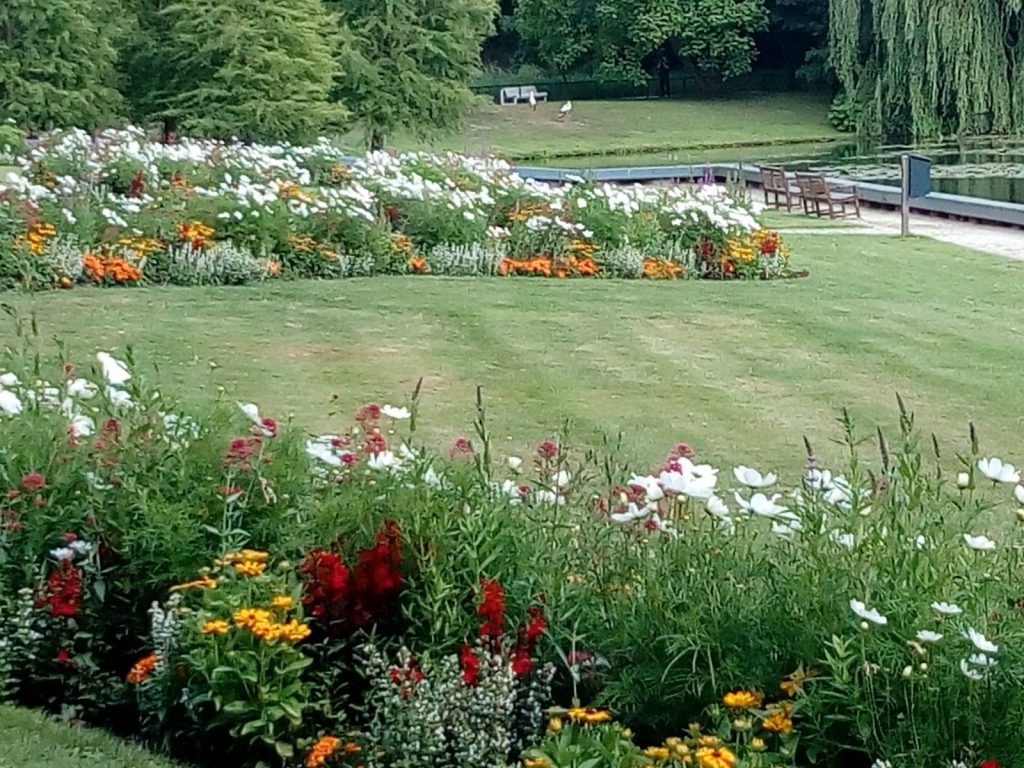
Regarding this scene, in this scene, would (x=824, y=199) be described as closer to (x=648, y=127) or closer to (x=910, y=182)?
(x=910, y=182)

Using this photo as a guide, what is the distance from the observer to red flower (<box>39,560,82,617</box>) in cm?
355

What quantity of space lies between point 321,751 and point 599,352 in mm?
6408

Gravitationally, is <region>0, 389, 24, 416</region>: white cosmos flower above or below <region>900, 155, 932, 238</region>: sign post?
above

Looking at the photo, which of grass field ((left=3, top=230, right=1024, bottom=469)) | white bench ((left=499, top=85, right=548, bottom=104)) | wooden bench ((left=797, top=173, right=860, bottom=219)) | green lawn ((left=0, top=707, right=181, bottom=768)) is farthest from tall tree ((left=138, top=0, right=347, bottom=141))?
white bench ((left=499, top=85, right=548, bottom=104))

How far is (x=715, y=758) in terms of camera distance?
2689 millimetres

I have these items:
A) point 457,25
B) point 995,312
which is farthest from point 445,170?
point 457,25

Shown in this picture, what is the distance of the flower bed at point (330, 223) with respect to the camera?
1084 cm

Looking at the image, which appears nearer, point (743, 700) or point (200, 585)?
point (743, 700)

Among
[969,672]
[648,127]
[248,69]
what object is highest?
[248,69]

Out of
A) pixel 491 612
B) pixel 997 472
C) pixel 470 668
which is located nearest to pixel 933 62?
pixel 997 472

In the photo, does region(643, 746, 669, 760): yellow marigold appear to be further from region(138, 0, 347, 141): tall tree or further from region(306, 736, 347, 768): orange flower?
region(138, 0, 347, 141): tall tree

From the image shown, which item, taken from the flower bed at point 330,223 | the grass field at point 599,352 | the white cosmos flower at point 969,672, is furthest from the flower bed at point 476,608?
the flower bed at point 330,223

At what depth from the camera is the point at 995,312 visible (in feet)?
37.2

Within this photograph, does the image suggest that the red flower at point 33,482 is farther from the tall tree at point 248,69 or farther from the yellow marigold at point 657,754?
the tall tree at point 248,69
